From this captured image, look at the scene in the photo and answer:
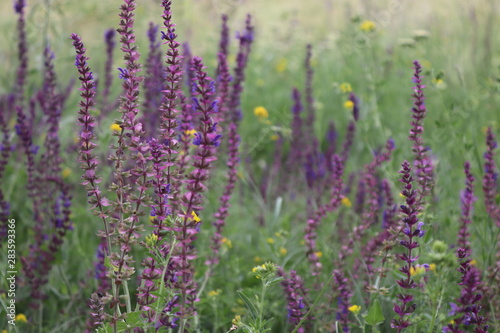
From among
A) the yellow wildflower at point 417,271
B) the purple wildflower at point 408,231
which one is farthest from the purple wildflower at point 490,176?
the yellow wildflower at point 417,271

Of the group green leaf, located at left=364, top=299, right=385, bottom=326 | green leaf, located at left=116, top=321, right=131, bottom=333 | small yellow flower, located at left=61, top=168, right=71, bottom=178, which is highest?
small yellow flower, located at left=61, top=168, right=71, bottom=178

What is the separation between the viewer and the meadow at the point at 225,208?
1620 millimetres

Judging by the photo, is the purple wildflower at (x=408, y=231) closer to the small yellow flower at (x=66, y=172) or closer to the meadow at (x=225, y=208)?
the meadow at (x=225, y=208)

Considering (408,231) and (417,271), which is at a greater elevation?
(408,231)

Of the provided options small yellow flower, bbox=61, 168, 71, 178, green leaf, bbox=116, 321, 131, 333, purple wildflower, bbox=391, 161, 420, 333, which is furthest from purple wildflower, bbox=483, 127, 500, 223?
small yellow flower, bbox=61, 168, 71, 178

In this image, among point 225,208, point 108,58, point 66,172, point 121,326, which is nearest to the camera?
point 121,326

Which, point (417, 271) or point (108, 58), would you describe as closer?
point (417, 271)

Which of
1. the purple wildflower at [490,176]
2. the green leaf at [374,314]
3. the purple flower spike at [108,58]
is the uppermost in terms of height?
the purple flower spike at [108,58]

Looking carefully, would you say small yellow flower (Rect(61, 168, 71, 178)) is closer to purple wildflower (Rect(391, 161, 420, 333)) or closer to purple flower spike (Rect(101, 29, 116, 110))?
purple flower spike (Rect(101, 29, 116, 110))

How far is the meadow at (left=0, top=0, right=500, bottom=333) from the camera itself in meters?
1.62

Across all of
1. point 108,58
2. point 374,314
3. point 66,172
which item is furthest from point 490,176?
point 66,172

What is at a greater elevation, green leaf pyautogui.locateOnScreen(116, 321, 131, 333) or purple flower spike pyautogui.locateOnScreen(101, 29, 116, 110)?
purple flower spike pyautogui.locateOnScreen(101, 29, 116, 110)

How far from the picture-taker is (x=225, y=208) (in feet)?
7.55

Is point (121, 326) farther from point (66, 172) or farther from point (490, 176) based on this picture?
point (66, 172)
